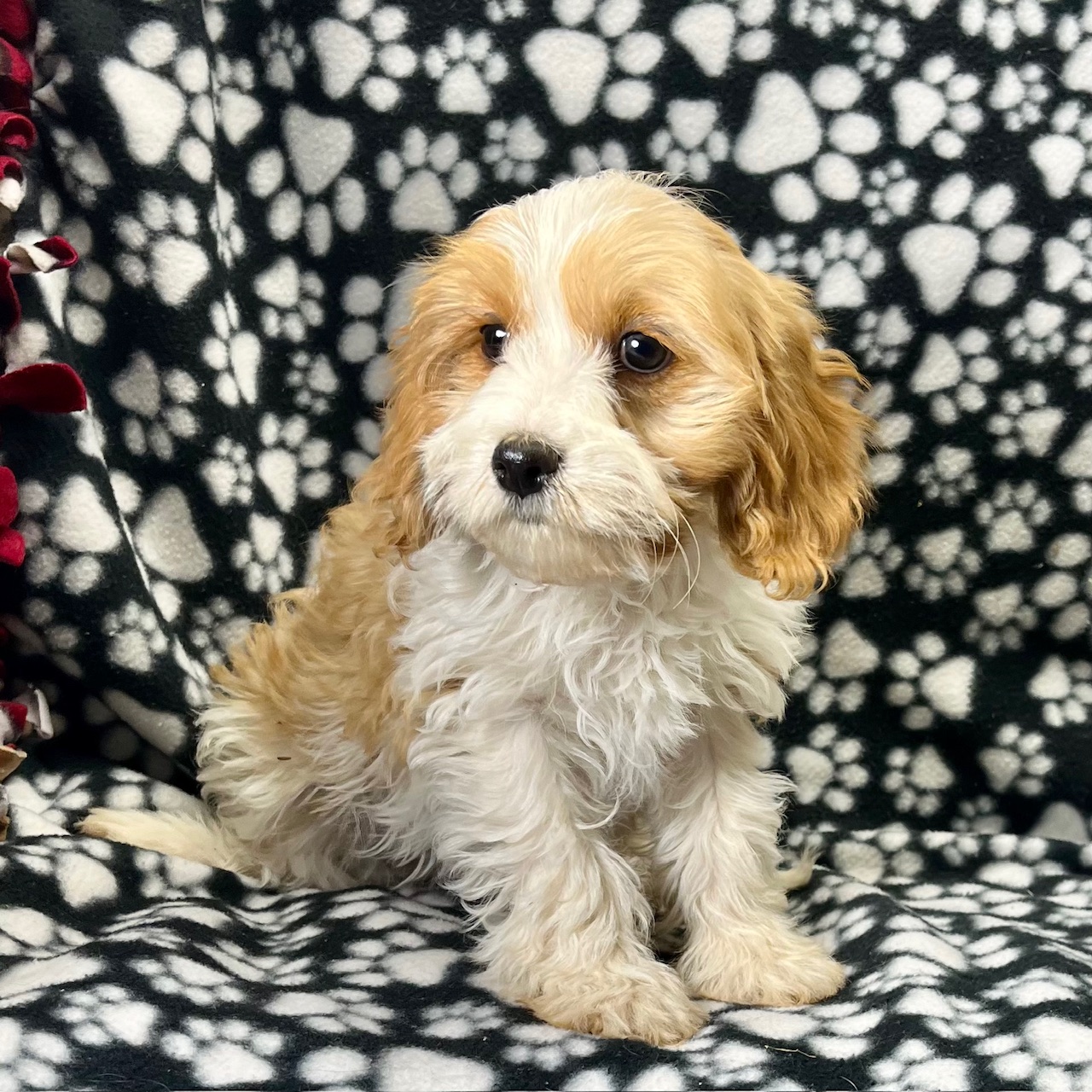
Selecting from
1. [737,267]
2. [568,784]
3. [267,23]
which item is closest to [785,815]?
[568,784]

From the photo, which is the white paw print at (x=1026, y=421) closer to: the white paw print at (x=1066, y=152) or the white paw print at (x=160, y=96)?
the white paw print at (x=1066, y=152)

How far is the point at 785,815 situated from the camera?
3104 mm

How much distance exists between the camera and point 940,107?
2.89 metres

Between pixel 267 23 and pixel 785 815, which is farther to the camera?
pixel 785 815

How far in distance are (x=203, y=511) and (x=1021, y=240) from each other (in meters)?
1.86

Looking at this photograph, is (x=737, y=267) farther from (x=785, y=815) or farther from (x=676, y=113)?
(x=785, y=815)

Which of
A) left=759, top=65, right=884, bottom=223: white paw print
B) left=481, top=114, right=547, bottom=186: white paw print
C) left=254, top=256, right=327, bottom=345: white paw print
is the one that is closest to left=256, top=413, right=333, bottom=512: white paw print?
left=254, top=256, right=327, bottom=345: white paw print

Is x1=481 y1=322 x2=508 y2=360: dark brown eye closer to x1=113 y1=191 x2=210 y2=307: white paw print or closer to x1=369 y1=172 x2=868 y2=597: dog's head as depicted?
x1=369 y1=172 x2=868 y2=597: dog's head

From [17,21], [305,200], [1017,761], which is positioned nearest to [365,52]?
[305,200]

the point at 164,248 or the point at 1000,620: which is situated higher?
the point at 164,248

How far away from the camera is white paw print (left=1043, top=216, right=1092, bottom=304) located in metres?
2.89

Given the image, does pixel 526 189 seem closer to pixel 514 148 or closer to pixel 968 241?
pixel 514 148

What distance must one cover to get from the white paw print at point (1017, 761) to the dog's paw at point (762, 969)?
89cm

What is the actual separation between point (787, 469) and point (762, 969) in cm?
84
